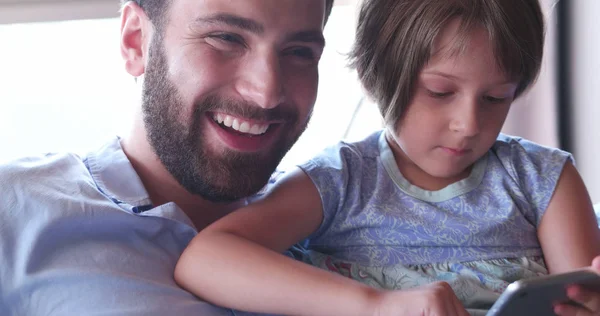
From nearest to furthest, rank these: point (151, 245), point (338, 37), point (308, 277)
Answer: point (308, 277) < point (151, 245) < point (338, 37)

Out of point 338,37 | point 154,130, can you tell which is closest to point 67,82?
point 154,130

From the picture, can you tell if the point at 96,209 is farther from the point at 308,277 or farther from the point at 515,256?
the point at 515,256

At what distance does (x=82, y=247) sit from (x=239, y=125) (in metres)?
0.34

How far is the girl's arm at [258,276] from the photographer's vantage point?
1061 millimetres

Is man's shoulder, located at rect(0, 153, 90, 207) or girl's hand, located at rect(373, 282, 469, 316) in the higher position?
man's shoulder, located at rect(0, 153, 90, 207)

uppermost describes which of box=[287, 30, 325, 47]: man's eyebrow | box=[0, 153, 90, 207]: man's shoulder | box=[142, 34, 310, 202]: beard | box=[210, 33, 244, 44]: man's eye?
box=[287, 30, 325, 47]: man's eyebrow

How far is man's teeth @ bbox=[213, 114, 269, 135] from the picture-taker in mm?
1245

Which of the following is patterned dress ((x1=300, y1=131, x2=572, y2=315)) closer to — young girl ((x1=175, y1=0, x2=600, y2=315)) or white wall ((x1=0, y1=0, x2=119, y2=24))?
young girl ((x1=175, y1=0, x2=600, y2=315))

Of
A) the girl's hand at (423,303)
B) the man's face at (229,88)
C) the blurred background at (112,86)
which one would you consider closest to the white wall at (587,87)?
the blurred background at (112,86)

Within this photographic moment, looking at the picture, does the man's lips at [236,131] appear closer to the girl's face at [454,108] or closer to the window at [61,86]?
the girl's face at [454,108]

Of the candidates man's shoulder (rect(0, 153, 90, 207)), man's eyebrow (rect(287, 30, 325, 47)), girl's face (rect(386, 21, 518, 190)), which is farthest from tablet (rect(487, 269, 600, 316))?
man's shoulder (rect(0, 153, 90, 207))

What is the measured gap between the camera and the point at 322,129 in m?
2.19

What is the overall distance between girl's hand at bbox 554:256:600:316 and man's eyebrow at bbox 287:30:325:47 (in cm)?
61

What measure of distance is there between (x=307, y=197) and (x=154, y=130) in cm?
32
